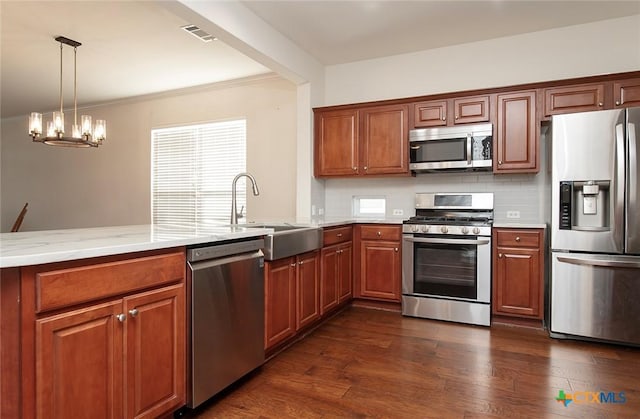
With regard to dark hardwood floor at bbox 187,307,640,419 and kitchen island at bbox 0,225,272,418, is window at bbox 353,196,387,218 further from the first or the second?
kitchen island at bbox 0,225,272,418

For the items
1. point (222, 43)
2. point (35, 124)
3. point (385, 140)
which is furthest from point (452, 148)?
point (35, 124)

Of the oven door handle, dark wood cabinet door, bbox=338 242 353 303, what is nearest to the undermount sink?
dark wood cabinet door, bbox=338 242 353 303

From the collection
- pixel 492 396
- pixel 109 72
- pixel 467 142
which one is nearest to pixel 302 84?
pixel 467 142

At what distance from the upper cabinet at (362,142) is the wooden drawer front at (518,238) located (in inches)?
43.3

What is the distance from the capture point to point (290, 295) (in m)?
2.69

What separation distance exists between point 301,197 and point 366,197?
773 mm

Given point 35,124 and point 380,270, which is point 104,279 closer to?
point 380,270

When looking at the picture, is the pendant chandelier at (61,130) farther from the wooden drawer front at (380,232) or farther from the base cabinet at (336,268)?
the wooden drawer front at (380,232)

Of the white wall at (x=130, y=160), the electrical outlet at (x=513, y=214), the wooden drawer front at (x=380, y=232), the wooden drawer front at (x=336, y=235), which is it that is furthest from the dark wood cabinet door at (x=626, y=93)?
the white wall at (x=130, y=160)

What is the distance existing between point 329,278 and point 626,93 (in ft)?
9.54

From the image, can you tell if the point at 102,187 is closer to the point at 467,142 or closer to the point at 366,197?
the point at 366,197

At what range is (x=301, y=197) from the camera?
423 cm

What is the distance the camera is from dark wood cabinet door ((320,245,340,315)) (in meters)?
3.17

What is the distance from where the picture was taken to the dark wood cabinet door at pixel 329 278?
3.17m
